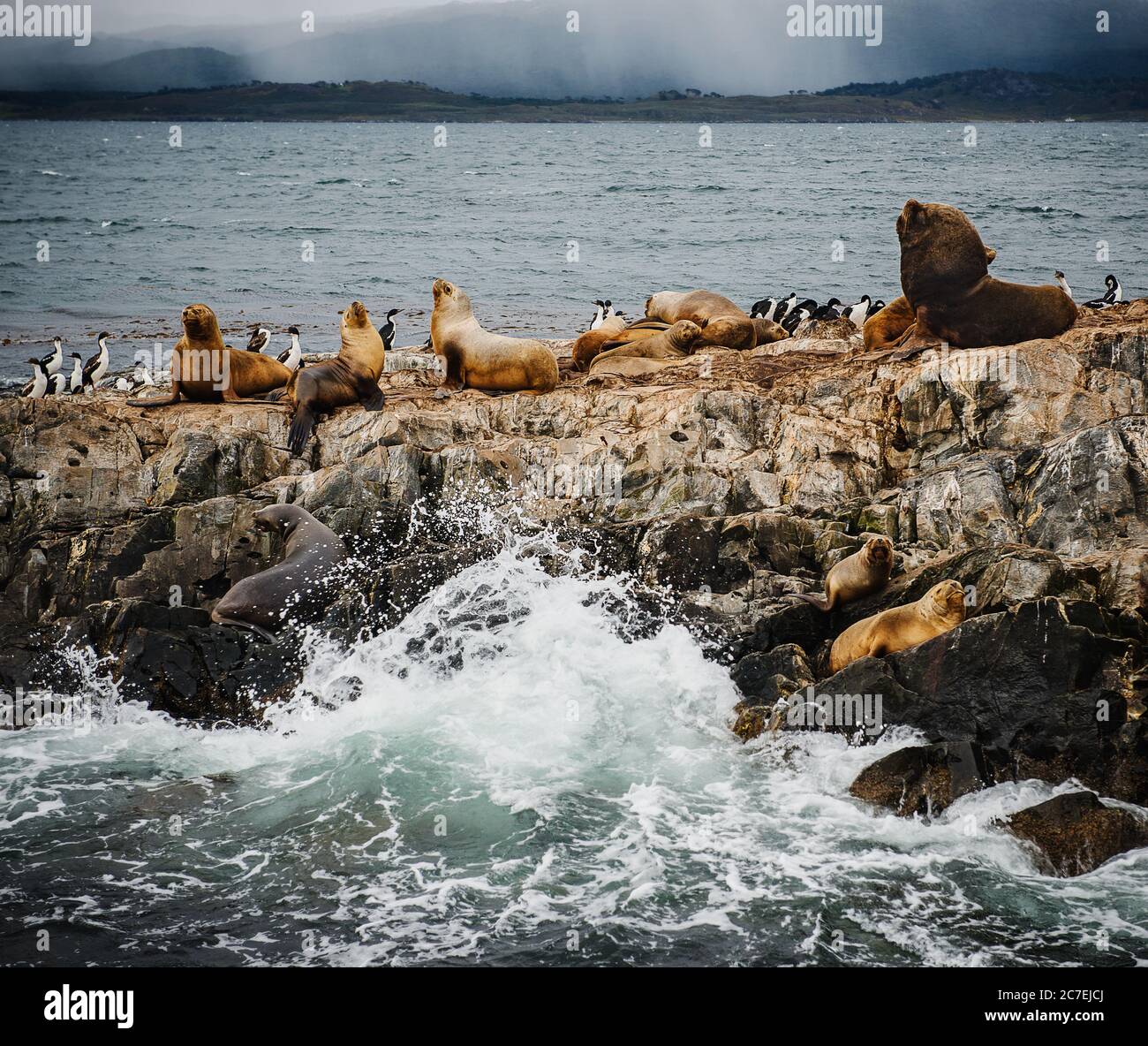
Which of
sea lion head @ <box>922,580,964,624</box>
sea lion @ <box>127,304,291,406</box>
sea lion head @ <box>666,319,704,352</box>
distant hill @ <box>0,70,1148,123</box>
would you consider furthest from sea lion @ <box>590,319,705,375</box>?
distant hill @ <box>0,70,1148,123</box>

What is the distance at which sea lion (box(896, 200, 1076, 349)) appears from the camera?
39.8 feet

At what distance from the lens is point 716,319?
15.2 m

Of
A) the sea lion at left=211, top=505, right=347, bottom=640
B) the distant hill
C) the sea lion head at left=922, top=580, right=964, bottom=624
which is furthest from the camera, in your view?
the distant hill

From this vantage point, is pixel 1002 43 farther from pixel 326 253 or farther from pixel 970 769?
pixel 970 769

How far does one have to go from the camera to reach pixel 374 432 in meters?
11.7

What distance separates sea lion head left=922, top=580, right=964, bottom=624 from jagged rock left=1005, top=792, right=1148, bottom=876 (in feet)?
5.28

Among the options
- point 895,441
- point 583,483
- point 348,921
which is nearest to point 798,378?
point 895,441

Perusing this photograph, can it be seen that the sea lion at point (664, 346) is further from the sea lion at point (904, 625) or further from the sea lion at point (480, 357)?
the sea lion at point (904, 625)

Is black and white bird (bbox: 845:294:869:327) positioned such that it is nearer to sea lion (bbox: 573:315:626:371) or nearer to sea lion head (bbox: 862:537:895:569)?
sea lion (bbox: 573:315:626:371)

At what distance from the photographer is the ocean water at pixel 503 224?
27.3m

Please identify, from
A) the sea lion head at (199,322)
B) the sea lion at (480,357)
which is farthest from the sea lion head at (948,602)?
the sea lion head at (199,322)

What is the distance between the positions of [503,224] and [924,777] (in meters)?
37.9

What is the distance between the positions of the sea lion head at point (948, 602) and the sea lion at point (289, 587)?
16.1 feet

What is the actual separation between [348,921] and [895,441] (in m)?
7.25
